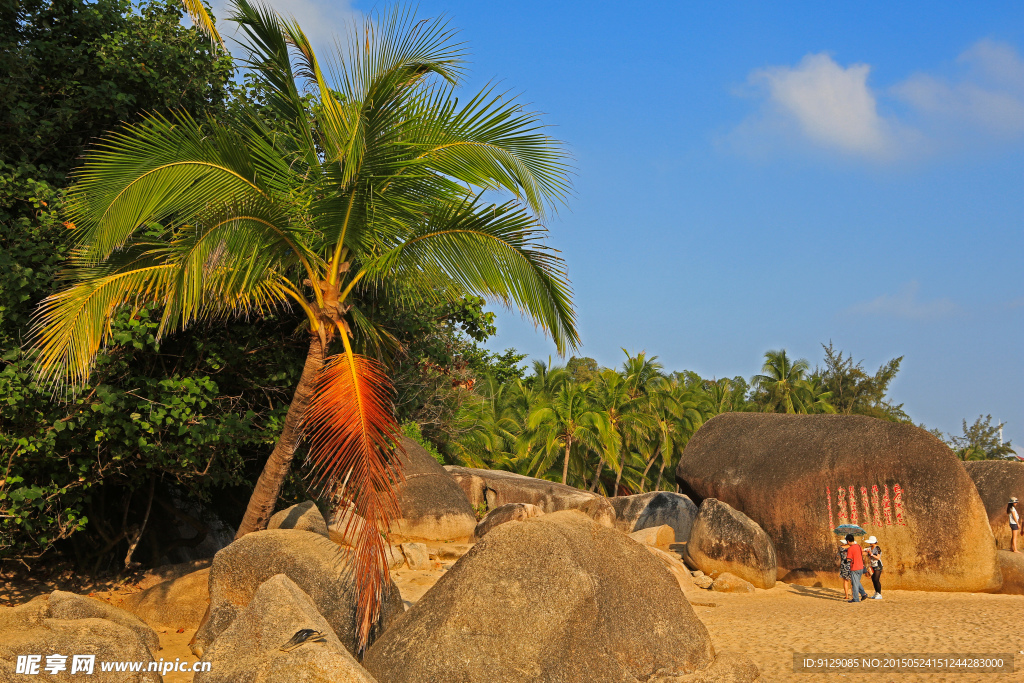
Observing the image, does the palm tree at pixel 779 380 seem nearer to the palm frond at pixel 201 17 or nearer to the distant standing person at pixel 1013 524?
the distant standing person at pixel 1013 524

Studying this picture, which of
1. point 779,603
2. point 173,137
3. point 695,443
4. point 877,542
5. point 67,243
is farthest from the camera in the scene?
point 695,443

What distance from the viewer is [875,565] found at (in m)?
12.6

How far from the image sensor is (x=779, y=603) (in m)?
12.3

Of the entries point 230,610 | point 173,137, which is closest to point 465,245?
point 173,137

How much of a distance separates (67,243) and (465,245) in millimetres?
4809

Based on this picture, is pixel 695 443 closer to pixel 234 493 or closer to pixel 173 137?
pixel 234 493

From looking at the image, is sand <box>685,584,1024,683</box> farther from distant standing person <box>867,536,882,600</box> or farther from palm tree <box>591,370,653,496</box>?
palm tree <box>591,370,653,496</box>

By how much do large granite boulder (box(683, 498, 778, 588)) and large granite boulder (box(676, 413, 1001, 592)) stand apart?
0.70 metres

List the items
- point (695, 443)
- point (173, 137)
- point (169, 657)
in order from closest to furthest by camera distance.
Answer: point (173, 137), point (169, 657), point (695, 443)

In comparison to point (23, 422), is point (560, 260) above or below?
above

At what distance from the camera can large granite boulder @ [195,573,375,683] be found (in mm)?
5348

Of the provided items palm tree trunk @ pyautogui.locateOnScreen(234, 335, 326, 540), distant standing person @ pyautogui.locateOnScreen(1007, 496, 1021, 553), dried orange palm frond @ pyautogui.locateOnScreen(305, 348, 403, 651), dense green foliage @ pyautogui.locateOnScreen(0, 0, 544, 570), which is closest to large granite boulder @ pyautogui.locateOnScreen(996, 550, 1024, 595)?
distant standing person @ pyautogui.locateOnScreen(1007, 496, 1021, 553)

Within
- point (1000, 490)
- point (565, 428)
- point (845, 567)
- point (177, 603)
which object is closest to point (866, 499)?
point (845, 567)

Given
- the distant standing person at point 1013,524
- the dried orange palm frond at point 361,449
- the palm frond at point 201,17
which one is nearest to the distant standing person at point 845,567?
the distant standing person at point 1013,524
